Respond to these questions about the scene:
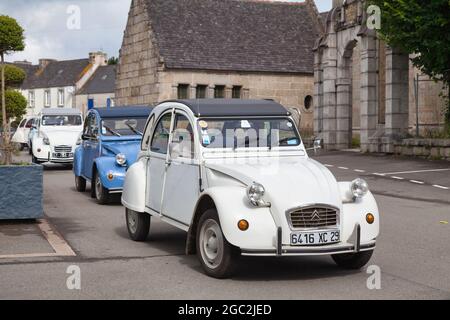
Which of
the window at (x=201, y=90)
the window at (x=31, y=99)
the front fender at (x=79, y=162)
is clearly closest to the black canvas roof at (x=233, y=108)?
the front fender at (x=79, y=162)

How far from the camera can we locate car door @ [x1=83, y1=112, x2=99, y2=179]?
16578 millimetres

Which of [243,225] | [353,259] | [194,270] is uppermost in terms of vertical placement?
[243,225]

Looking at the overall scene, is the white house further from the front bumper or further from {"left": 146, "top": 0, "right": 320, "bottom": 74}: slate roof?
the front bumper

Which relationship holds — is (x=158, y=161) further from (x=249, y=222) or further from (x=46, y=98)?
(x=46, y=98)

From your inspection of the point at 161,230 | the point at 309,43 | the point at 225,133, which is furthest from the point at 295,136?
the point at 309,43

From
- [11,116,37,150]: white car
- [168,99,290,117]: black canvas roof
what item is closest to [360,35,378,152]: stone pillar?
[168,99,290,117]: black canvas roof

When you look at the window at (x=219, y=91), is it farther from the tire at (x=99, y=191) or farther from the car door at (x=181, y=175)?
the car door at (x=181, y=175)

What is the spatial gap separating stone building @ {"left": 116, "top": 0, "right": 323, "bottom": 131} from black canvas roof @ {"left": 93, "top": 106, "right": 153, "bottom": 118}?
2646 cm

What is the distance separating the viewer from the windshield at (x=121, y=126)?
1648 centimetres

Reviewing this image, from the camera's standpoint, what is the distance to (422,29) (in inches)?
868

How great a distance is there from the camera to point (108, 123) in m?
16.7

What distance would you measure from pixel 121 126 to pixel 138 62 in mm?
30717

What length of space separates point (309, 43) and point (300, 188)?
1644 inches

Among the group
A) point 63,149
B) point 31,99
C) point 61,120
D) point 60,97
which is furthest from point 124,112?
point 31,99
